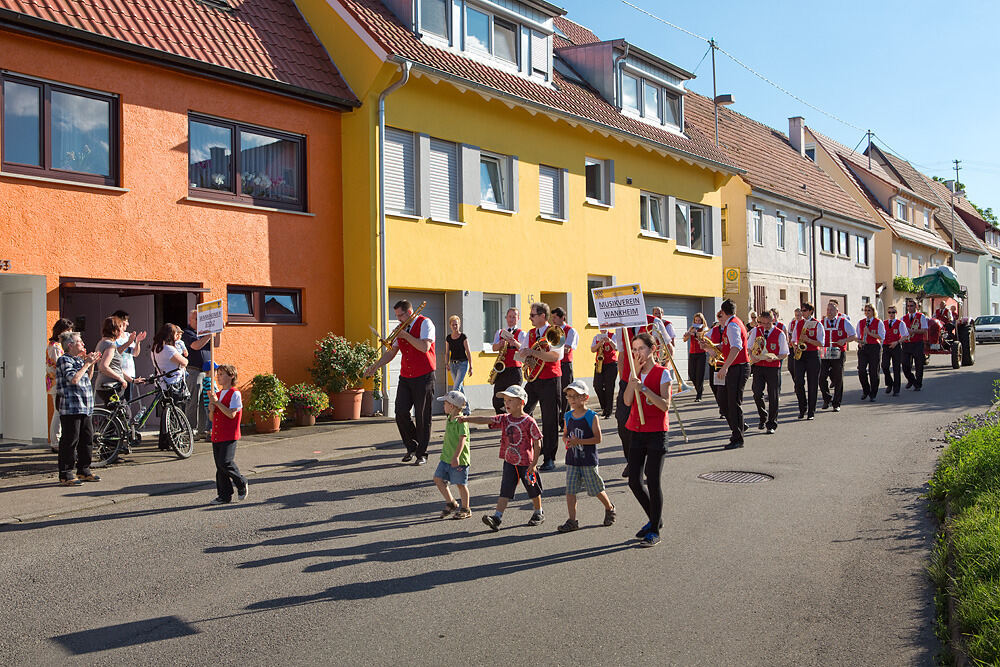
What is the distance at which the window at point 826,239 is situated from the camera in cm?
3825

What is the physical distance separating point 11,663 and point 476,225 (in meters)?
14.6

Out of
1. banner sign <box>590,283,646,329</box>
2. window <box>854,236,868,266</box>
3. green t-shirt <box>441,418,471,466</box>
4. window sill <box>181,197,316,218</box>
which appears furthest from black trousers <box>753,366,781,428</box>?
window <box>854,236,868,266</box>

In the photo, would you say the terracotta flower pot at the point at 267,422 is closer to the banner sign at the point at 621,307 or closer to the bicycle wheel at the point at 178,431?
the bicycle wheel at the point at 178,431

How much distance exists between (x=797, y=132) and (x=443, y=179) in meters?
30.6

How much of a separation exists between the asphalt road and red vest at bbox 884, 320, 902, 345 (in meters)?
10.5

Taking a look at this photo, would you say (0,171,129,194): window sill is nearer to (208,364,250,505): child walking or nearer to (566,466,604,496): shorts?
(208,364,250,505): child walking

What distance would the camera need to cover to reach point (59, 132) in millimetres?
12578

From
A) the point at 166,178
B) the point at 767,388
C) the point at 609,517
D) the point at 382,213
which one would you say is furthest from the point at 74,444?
the point at 767,388

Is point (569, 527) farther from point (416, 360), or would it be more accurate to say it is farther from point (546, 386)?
point (416, 360)

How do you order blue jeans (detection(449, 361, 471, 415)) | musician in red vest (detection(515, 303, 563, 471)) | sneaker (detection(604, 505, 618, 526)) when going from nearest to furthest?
sneaker (detection(604, 505, 618, 526))
musician in red vest (detection(515, 303, 563, 471))
blue jeans (detection(449, 361, 471, 415))

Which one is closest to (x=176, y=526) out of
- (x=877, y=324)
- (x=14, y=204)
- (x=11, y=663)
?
(x=11, y=663)

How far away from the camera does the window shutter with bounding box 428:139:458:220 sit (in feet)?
58.6

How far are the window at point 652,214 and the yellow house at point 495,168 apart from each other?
4 centimetres

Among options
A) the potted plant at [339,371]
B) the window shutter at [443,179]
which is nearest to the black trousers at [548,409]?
the potted plant at [339,371]
